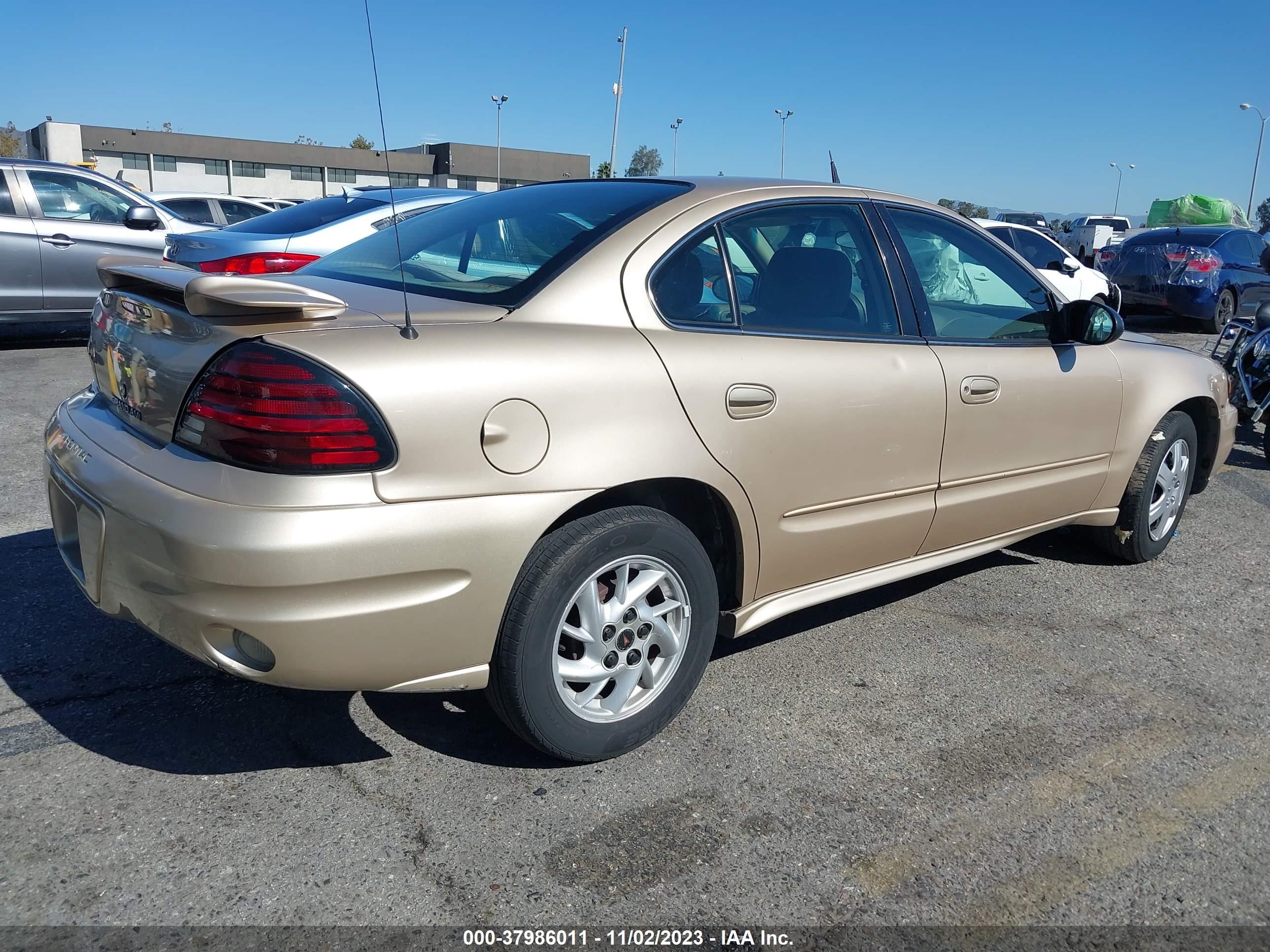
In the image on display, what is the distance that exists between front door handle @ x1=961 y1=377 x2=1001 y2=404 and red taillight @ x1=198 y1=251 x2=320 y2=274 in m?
4.80

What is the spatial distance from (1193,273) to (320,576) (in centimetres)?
1392

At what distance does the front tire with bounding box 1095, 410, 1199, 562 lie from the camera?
455 centimetres

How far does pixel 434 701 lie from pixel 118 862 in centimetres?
104

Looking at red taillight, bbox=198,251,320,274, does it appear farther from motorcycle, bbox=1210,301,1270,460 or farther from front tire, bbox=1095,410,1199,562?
motorcycle, bbox=1210,301,1270,460

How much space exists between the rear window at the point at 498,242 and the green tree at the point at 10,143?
61287 mm

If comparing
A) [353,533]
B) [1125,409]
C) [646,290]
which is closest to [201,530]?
[353,533]

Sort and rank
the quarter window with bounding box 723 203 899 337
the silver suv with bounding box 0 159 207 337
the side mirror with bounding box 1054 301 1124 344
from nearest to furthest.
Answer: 1. the quarter window with bounding box 723 203 899 337
2. the side mirror with bounding box 1054 301 1124 344
3. the silver suv with bounding box 0 159 207 337

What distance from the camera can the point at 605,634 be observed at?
278 centimetres

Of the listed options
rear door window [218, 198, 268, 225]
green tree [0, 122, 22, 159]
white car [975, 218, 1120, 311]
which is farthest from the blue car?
green tree [0, 122, 22, 159]

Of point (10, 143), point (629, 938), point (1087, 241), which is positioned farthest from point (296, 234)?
point (10, 143)

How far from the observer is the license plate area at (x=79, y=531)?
2.60 m

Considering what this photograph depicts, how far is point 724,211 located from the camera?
3150 mm

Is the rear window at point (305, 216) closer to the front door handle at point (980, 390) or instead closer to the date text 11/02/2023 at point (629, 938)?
the front door handle at point (980, 390)

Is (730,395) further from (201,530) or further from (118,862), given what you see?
Answer: (118,862)
